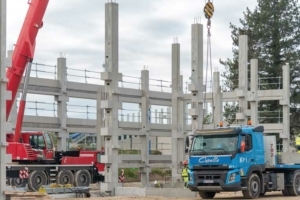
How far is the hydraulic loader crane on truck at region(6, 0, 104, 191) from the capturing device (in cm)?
2366

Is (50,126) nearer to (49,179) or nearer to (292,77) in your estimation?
(49,179)

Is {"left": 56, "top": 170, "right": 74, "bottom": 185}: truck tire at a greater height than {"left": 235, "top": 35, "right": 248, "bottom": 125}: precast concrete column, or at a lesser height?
lesser

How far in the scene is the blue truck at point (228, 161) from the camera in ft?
69.0

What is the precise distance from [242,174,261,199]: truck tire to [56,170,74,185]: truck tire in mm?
9186

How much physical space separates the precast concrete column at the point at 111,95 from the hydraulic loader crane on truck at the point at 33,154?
2.58 meters

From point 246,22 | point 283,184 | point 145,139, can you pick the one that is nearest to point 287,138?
point 145,139

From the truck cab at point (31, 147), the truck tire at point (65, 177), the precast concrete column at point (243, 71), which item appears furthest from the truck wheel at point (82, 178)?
the precast concrete column at point (243, 71)

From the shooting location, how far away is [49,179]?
27406 millimetres

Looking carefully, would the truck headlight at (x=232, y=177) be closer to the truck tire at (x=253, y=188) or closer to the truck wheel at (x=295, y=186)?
the truck tire at (x=253, y=188)

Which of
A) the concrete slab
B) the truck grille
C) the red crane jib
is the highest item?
the red crane jib

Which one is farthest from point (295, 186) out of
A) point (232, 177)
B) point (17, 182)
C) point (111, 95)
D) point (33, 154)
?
point (17, 182)

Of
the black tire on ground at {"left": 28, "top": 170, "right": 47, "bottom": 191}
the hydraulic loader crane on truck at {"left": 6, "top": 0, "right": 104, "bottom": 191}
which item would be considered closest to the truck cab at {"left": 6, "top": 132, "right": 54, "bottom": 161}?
the hydraulic loader crane on truck at {"left": 6, "top": 0, "right": 104, "bottom": 191}

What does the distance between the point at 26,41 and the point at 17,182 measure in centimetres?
589

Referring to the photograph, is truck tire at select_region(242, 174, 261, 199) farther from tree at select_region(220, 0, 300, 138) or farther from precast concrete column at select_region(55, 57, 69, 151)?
tree at select_region(220, 0, 300, 138)
